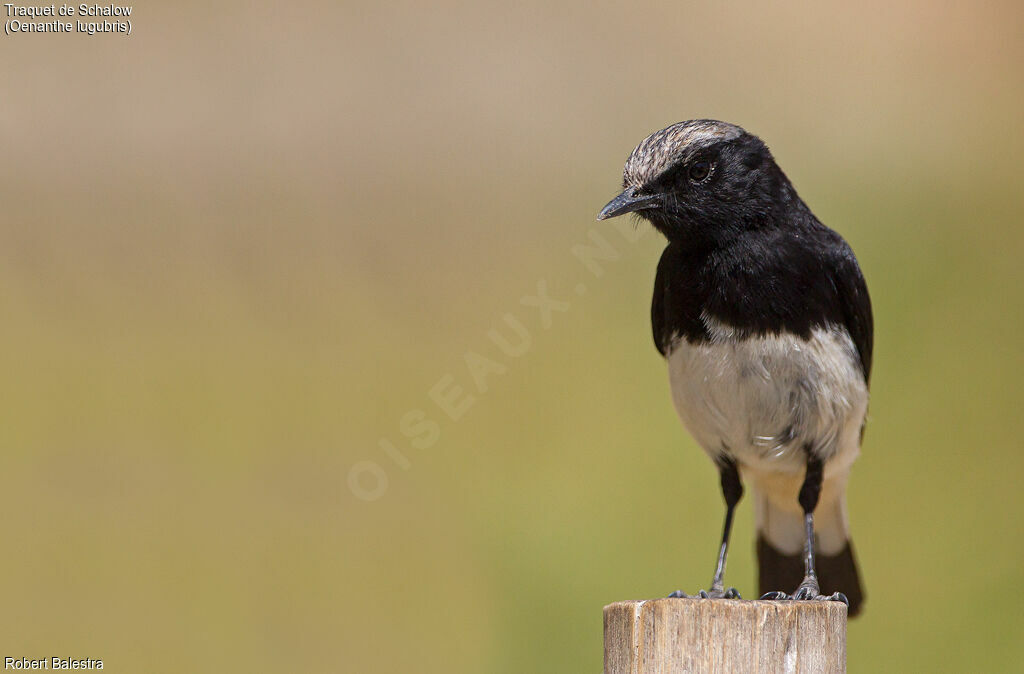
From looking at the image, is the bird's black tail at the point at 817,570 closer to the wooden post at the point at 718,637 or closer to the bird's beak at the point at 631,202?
the bird's beak at the point at 631,202

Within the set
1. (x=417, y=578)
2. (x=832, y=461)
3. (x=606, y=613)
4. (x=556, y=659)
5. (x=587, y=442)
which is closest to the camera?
(x=606, y=613)

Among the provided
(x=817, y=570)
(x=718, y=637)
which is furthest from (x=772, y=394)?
(x=718, y=637)

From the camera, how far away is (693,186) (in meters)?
4.18

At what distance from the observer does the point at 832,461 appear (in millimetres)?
4590

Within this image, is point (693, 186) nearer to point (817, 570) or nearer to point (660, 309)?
point (660, 309)

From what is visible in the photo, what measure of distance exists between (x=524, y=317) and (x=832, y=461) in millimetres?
3740

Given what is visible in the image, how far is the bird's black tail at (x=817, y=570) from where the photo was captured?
507 centimetres

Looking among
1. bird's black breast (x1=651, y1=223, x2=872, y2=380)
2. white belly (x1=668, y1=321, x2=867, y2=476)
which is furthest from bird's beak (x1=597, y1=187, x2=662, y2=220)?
white belly (x1=668, y1=321, x2=867, y2=476)

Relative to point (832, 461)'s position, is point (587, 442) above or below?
above

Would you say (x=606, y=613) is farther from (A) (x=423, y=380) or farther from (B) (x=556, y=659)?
(A) (x=423, y=380)

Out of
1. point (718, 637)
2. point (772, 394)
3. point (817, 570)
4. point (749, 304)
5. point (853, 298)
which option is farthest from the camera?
point (817, 570)

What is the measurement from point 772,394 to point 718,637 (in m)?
1.57

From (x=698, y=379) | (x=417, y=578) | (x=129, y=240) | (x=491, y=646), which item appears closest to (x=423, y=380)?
(x=417, y=578)

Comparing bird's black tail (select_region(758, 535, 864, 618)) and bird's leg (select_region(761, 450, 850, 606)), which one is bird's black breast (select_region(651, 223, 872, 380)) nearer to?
bird's leg (select_region(761, 450, 850, 606))
